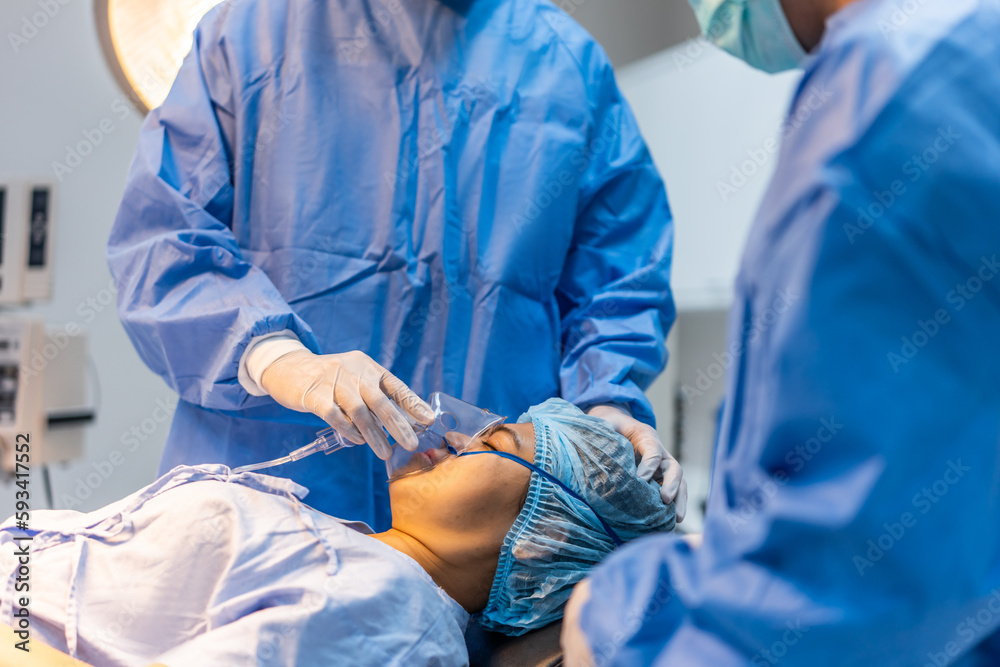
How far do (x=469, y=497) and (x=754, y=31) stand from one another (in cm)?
82

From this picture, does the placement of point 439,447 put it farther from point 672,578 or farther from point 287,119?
point 672,578

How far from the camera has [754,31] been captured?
89cm

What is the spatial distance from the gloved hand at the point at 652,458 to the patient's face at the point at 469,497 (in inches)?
8.7

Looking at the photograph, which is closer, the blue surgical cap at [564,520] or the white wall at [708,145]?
the blue surgical cap at [564,520]

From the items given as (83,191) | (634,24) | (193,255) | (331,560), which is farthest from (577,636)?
(634,24)

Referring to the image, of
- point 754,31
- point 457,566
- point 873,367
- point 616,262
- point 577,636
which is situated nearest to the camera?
point 873,367

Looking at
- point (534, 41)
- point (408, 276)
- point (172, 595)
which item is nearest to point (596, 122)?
point (534, 41)

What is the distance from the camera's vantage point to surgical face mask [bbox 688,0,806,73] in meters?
0.79

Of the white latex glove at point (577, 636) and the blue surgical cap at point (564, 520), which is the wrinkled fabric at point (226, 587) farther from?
the white latex glove at point (577, 636)

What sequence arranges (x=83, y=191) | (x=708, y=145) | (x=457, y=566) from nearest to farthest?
(x=457, y=566)
(x=83, y=191)
(x=708, y=145)

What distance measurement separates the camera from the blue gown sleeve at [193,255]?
4.27 feet

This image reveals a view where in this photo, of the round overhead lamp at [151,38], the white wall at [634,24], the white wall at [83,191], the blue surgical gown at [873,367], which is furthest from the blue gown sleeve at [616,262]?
the white wall at [634,24]

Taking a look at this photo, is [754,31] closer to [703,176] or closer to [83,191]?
[703,176]

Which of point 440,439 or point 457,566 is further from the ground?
point 440,439
